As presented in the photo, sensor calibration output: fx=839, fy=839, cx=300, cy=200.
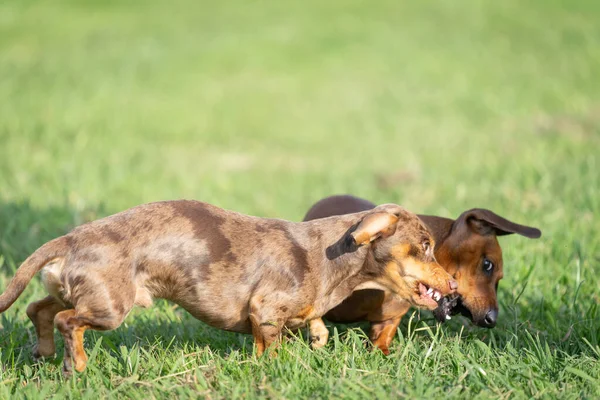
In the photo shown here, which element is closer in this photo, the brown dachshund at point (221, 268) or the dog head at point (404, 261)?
the brown dachshund at point (221, 268)

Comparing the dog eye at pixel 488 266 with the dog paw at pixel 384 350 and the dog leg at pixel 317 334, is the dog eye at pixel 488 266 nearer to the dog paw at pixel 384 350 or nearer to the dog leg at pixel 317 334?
the dog paw at pixel 384 350

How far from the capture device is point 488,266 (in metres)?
5.58

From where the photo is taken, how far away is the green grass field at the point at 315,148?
4.58 m

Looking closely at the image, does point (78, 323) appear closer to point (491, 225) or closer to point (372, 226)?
point (372, 226)

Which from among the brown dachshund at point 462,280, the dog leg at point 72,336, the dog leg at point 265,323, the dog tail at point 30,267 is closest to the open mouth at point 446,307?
the brown dachshund at point 462,280

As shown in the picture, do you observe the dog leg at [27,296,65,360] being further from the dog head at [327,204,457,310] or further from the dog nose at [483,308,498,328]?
the dog nose at [483,308,498,328]

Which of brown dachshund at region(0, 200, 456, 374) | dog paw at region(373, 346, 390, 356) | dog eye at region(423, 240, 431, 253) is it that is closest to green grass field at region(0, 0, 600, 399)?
dog paw at region(373, 346, 390, 356)

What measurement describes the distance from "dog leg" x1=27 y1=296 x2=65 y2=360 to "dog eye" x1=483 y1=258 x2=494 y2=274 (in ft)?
8.87

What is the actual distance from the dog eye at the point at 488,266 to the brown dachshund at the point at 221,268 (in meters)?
0.78

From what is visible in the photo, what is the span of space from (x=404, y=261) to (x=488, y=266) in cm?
103

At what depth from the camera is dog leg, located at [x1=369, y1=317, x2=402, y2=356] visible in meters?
5.27

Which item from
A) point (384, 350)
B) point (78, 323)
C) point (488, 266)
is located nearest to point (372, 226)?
point (384, 350)

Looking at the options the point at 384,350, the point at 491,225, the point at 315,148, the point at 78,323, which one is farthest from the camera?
the point at 315,148

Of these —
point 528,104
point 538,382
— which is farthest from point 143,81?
point 538,382
